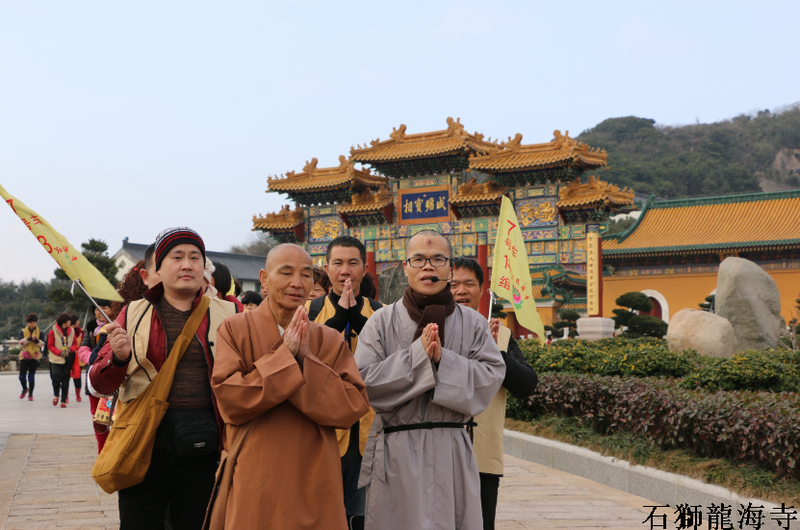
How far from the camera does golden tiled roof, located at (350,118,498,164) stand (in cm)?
2008

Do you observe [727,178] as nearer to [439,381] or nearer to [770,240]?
[770,240]

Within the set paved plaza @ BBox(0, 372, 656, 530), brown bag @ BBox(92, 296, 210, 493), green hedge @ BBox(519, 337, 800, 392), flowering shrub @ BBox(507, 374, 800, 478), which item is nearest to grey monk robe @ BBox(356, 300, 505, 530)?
brown bag @ BBox(92, 296, 210, 493)

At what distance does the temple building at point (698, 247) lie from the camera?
20.8 meters

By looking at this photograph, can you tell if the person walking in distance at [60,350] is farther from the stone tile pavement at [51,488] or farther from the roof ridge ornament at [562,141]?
the roof ridge ornament at [562,141]

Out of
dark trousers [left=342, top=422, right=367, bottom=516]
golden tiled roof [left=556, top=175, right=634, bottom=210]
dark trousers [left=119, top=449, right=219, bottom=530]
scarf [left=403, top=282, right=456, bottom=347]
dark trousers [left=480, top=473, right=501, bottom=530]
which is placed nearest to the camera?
dark trousers [left=119, top=449, right=219, bottom=530]

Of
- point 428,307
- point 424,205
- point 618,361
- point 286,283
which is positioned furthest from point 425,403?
point 424,205

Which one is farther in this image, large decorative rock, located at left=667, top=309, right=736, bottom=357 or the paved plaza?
large decorative rock, located at left=667, top=309, right=736, bottom=357

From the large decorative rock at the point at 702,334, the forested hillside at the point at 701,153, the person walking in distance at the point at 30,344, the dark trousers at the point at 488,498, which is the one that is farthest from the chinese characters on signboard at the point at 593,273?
the forested hillside at the point at 701,153

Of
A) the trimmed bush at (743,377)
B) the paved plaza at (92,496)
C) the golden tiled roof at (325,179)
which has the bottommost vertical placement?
the paved plaza at (92,496)

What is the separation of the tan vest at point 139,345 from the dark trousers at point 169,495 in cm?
25

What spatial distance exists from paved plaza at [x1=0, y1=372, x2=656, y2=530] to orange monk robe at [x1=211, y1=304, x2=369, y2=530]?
2383mm

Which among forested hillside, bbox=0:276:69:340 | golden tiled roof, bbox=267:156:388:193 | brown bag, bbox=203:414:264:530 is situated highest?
golden tiled roof, bbox=267:156:388:193

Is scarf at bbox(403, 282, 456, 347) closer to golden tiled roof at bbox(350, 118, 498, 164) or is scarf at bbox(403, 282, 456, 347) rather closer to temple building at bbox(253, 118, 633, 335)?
temple building at bbox(253, 118, 633, 335)

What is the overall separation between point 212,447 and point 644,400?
410 centimetres
